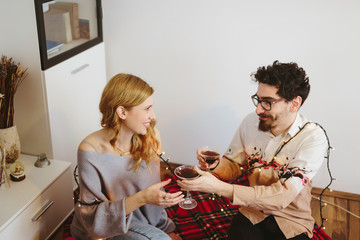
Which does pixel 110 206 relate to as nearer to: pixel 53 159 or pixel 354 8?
pixel 53 159

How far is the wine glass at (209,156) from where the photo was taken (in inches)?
83.3

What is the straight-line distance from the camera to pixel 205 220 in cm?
254

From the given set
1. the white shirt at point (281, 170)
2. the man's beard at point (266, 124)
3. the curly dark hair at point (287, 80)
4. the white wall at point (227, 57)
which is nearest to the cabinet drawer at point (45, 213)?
the white wall at point (227, 57)

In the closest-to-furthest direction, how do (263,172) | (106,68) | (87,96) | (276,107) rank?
(276,107) → (263,172) → (87,96) → (106,68)

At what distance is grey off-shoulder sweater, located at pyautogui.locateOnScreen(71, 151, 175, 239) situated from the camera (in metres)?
1.93

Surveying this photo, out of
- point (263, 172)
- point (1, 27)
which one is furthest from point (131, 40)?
point (263, 172)

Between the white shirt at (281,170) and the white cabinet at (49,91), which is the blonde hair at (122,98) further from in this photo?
the white cabinet at (49,91)

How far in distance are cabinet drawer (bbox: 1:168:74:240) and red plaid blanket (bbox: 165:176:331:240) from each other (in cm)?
69

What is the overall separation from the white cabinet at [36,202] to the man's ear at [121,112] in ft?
2.50

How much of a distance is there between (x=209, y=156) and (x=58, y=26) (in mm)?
1426

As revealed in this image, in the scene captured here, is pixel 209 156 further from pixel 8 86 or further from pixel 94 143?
pixel 8 86

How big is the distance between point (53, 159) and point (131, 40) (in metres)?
1.11

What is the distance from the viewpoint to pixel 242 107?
9.82 ft

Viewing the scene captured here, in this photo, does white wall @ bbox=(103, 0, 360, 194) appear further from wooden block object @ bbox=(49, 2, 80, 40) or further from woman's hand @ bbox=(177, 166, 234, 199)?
woman's hand @ bbox=(177, 166, 234, 199)
